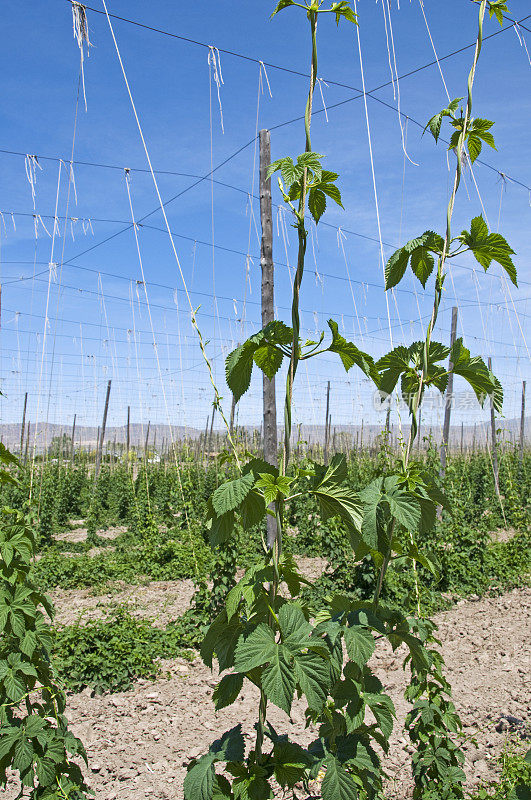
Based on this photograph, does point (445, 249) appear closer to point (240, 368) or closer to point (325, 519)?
point (240, 368)

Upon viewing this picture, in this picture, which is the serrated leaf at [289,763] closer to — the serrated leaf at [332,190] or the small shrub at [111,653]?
the serrated leaf at [332,190]

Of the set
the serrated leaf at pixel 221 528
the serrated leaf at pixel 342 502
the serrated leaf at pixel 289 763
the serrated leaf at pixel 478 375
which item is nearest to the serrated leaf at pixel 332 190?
the serrated leaf at pixel 478 375

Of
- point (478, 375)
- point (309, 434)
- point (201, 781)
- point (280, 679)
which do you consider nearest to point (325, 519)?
point (280, 679)

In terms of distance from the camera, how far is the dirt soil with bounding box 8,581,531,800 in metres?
2.88

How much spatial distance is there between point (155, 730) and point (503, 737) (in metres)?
2.08

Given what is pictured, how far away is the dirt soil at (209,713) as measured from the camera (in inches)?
113

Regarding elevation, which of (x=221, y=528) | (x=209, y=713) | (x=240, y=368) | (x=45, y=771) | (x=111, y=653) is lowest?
(x=209, y=713)

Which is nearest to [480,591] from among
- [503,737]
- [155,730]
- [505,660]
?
[505,660]

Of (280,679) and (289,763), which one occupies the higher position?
(280,679)

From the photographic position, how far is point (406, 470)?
4.53ft

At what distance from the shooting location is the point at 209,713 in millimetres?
3600

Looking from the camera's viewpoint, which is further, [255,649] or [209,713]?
[209,713]

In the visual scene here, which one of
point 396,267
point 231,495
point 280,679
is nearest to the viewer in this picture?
point 280,679

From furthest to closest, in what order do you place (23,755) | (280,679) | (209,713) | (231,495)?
(209,713) → (23,755) → (231,495) → (280,679)
